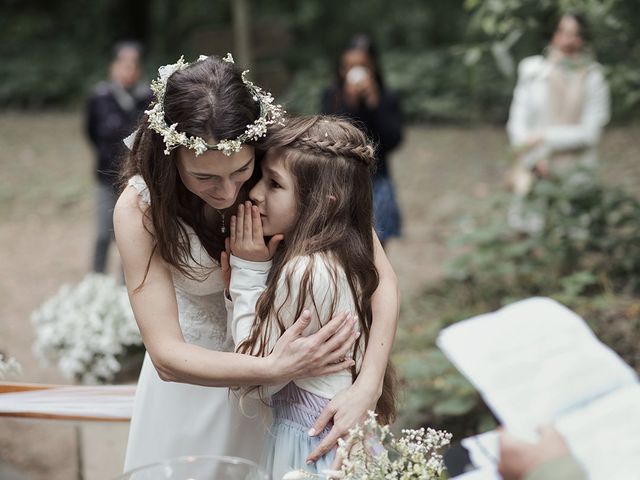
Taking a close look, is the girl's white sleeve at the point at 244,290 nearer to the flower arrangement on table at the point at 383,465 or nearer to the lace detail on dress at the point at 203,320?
the lace detail on dress at the point at 203,320

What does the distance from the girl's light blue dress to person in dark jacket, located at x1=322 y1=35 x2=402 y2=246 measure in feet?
11.1

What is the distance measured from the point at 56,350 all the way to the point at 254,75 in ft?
28.5

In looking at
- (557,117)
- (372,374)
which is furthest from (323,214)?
(557,117)

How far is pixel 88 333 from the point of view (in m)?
4.69

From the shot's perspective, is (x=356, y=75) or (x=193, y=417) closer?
(x=193, y=417)

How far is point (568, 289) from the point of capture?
4945mm

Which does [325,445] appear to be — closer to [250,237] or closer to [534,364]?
[250,237]

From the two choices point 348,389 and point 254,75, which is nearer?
point 348,389

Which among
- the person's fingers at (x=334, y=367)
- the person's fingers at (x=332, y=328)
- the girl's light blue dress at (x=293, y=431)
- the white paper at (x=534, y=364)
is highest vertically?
the white paper at (x=534, y=364)

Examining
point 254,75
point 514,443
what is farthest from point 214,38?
point 514,443

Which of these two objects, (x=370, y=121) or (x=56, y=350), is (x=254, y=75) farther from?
(x=56, y=350)

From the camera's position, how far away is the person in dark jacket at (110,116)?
6332 mm

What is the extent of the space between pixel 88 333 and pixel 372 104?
2429mm

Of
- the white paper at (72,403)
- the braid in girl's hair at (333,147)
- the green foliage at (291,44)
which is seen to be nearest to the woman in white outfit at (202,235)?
the braid in girl's hair at (333,147)
